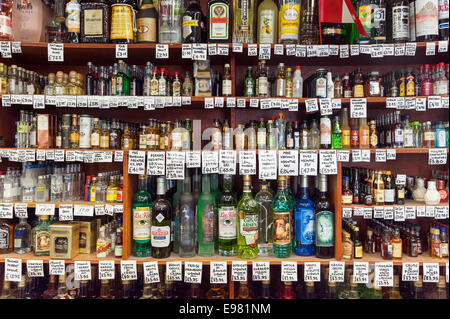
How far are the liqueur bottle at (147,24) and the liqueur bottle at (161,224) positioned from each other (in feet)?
3.30

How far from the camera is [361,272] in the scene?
79.0 inches

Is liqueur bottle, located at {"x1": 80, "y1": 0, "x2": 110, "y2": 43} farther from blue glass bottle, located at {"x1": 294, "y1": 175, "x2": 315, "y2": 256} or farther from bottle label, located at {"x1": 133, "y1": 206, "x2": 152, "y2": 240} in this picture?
blue glass bottle, located at {"x1": 294, "y1": 175, "x2": 315, "y2": 256}

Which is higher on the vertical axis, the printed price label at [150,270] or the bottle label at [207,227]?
the bottle label at [207,227]

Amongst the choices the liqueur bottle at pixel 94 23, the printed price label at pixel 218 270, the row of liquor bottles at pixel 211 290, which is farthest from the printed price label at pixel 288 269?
the liqueur bottle at pixel 94 23

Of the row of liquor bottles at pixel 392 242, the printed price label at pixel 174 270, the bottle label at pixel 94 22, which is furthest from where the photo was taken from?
the bottle label at pixel 94 22

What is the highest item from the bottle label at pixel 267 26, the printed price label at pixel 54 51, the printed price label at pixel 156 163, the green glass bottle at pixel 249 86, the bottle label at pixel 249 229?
the bottle label at pixel 267 26

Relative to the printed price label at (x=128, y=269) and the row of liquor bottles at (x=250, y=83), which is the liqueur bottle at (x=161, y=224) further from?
the row of liquor bottles at (x=250, y=83)

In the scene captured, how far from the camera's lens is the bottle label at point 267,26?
7.14 feet

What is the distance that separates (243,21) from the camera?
221 centimetres

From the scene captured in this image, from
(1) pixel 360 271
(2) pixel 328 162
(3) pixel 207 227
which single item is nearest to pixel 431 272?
(1) pixel 360 271

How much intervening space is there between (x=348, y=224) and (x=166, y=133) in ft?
4.77

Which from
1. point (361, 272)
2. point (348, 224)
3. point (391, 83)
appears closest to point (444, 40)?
point (391, 83)

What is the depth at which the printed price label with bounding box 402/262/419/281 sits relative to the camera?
6.61 ft
